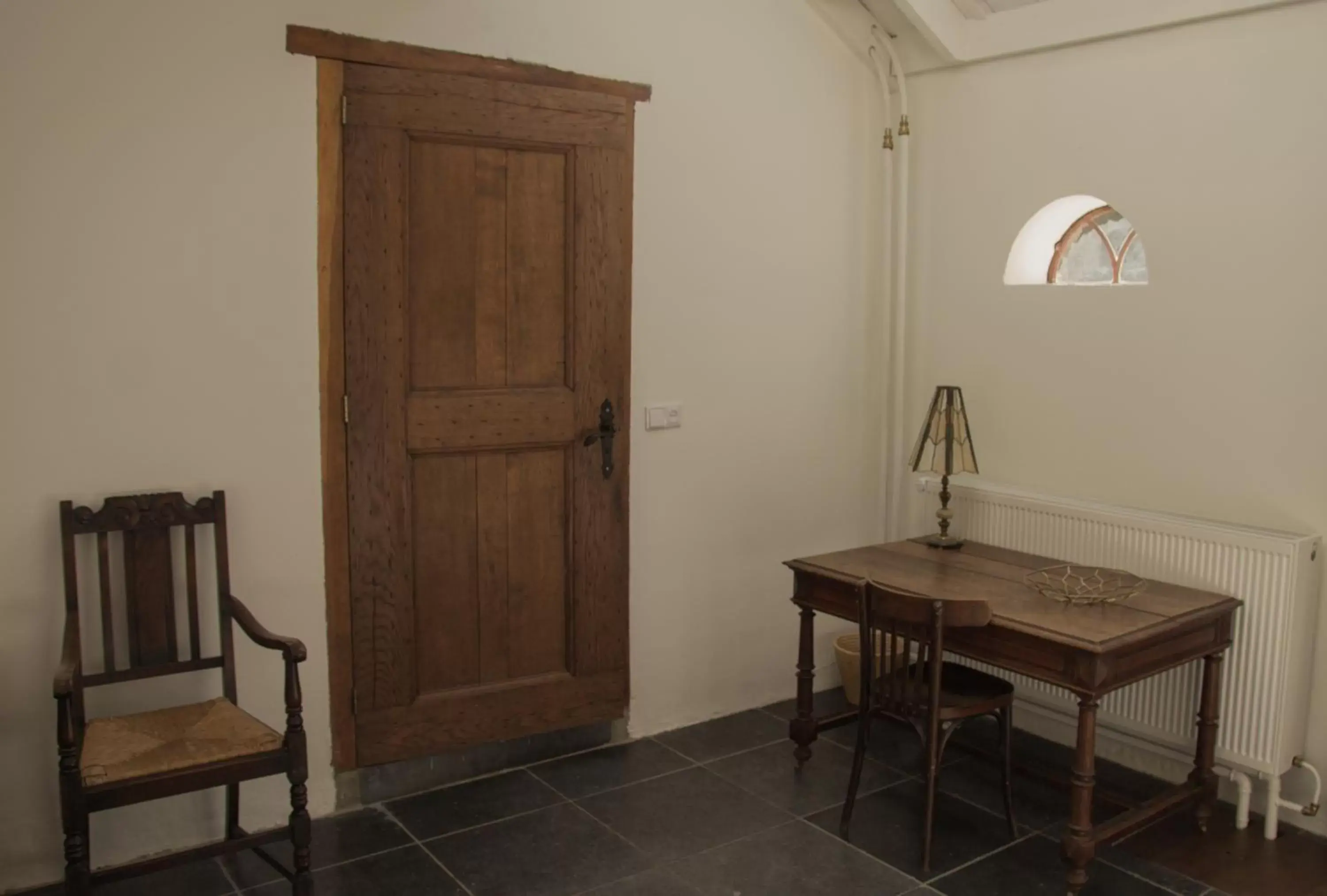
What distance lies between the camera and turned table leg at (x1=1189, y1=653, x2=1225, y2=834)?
3205 mm

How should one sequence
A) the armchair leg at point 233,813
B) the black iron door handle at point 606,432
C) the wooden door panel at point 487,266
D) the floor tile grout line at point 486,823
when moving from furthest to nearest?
the black iron door handle at point 606,432, the wooden door panel at point 487,266, the floor tile grout line at point 486,823, the armchair leg at point 233,813

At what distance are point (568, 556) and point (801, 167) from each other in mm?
1694

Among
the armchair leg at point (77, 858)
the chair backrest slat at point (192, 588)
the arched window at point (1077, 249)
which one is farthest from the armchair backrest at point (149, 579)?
the arched window at point (1077, 249)

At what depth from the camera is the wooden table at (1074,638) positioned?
2863 millimetres

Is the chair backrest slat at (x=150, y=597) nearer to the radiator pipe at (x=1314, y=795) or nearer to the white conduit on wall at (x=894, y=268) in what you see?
the white conduit on wall at (x=894, y=268)

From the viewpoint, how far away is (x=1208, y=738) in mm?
Result: 3229

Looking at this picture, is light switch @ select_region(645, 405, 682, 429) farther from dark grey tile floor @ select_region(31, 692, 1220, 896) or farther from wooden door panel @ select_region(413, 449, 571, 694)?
dark grey tile floor @ select_region(31, 692, 1220, 896)

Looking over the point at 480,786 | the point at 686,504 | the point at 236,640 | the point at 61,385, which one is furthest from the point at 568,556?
the point at 61,385

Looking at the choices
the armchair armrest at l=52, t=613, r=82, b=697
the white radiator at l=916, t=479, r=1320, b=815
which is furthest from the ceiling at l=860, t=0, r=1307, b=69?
the armchair armrest at l=52, t=613, r=82, b=697

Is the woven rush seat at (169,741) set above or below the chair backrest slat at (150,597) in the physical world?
below

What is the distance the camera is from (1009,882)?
295cm

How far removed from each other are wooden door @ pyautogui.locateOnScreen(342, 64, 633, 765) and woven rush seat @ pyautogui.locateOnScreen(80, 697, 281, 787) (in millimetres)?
582

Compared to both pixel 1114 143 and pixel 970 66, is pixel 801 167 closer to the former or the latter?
pixel 970 66

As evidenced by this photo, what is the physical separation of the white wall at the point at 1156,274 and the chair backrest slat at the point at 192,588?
2710 millimetres
